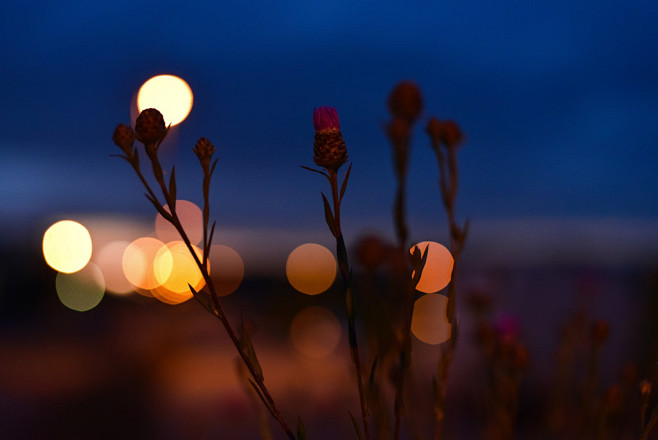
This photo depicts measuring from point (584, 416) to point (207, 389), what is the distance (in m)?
6.48

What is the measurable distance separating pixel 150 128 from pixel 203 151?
0.24 feet

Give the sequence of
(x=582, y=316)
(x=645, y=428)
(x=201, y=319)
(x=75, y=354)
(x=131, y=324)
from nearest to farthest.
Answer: (x=645, y=428) → (x=582, y=316) → (x=75, y=354) → (x=131, y=324) → (x=201, y=319)

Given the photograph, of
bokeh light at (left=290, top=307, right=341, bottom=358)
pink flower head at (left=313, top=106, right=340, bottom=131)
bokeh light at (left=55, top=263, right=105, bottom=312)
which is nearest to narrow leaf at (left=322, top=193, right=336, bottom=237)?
pink flower head at (left=313, top=106, right=340, bottom=131)

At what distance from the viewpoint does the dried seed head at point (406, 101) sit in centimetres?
71

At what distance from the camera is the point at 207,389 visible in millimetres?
7082

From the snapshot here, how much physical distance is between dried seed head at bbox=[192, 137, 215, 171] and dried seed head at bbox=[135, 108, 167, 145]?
0.15 feet

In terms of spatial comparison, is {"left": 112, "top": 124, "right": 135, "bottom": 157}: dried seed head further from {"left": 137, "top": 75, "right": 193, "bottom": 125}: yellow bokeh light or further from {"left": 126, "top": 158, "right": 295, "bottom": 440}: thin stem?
{"left": 137, "top": 75, "right": 193, "bottom": 125}: yellow bokeh light

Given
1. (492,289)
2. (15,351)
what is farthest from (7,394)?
(492,289)

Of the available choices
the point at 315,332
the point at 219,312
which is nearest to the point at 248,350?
the point at 219,312

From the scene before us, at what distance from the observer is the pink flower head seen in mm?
732

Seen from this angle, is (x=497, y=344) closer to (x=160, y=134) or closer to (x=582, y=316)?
(x=582, y=316)

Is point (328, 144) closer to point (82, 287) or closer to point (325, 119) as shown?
point (325, 119)

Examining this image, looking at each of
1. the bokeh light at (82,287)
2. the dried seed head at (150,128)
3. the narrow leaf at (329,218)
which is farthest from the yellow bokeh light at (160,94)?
the bokeh light at (82,287)

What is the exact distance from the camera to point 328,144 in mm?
705
